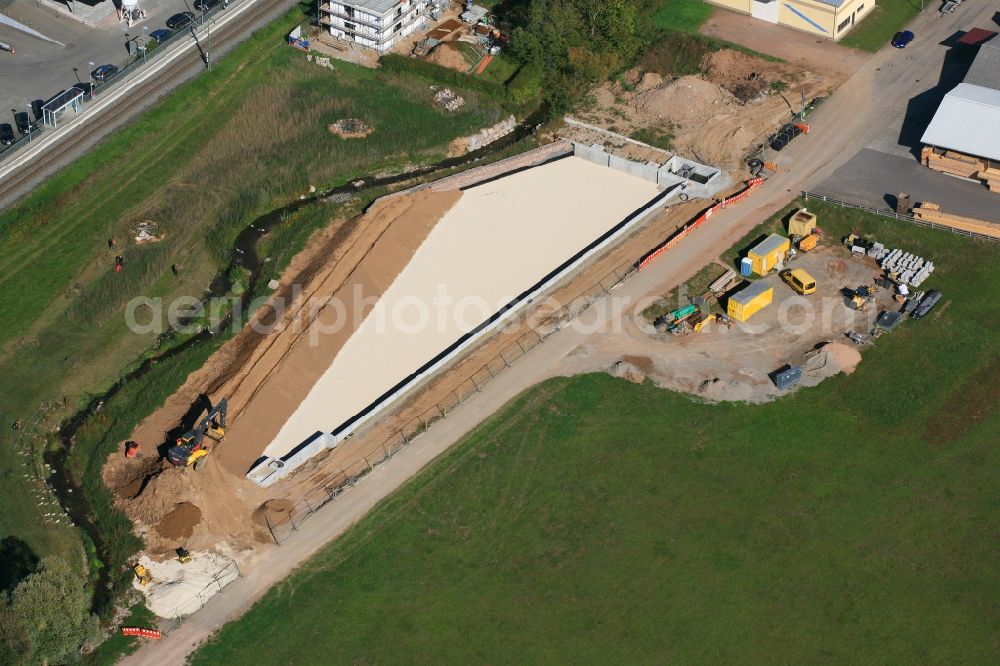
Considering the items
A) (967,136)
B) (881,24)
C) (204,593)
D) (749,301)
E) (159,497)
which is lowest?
(204,593)

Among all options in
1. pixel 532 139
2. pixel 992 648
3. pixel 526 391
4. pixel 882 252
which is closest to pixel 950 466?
pixel 992 648

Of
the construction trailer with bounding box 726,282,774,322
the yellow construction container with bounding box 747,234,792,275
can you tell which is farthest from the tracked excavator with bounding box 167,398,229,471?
the yellow construction container with bounding box 747,234,792,275

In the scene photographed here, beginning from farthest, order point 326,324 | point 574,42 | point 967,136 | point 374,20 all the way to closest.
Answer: point 374,20 → point 574,42 → point 967,136 → point 326,324

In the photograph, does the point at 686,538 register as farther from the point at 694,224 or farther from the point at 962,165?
the point at 962,165

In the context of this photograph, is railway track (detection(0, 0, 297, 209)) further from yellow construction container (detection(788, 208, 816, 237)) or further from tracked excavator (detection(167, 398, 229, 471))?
yellow construction container (detection(788, 208, 816, 237))

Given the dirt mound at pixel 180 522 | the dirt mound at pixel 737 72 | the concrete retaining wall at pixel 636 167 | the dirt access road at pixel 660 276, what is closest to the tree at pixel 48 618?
the dirt access road at pixel 660 276

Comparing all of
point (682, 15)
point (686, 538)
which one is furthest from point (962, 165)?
point (686, 538)

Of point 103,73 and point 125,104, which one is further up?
point 103,73
